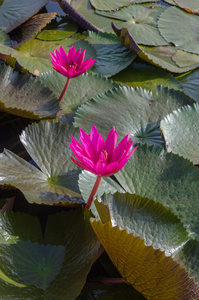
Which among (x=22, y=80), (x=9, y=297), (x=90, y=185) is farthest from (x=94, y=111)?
(x=9, y=297)

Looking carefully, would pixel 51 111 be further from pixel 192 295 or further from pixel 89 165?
pixel 192 295

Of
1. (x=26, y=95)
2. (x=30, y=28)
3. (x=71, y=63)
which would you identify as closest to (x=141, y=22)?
(x=30, y=28)

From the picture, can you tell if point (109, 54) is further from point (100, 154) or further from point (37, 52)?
point (100, 154)

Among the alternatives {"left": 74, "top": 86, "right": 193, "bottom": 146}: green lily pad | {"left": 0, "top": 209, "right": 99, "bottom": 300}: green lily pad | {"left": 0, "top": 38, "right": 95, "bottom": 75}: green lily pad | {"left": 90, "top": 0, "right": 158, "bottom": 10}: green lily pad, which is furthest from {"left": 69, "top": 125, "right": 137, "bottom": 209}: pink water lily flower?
{"left": 90, "top": 0, "right": 158, "bottom": 10}: green lily pad

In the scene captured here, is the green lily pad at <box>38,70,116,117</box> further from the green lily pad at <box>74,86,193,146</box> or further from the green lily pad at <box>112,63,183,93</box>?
the green lily pad at <box>112,63,183,93</box>

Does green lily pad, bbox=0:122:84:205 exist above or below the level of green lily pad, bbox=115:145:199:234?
above

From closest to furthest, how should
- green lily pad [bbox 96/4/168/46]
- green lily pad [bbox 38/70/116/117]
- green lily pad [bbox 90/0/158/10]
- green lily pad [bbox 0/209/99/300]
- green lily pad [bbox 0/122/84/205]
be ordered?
green lily pad [bbox 0/209/99/300], green lily pad [bbox 0/122/84/205], green lily pad [bbox 38/70/116/117], green lily pad [bbox 96/4/168/46], green lily pad [bbox 90/0/158/10]
